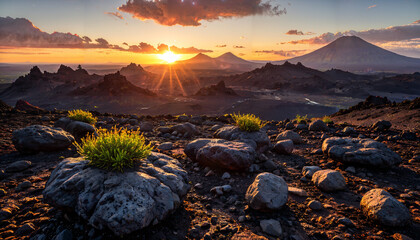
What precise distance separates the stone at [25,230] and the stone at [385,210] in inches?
206

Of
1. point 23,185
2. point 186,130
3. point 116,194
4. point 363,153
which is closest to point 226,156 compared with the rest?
point 116,194

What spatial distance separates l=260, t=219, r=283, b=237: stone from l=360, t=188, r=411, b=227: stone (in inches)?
59.3

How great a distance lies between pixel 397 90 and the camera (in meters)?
87.2

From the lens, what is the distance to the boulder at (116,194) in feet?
8.77

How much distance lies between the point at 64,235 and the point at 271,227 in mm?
3008

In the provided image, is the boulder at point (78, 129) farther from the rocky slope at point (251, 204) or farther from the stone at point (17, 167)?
the stone at point (17, 167)

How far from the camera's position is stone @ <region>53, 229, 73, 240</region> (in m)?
2.68

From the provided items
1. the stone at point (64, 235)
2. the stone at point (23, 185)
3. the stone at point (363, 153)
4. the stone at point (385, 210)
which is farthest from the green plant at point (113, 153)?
the stone at point (363, 153)

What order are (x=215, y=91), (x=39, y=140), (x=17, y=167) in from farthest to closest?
(x=215, y=91) → (x=39, y=140) → (x=17, y=167)

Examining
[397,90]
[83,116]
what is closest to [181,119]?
[83,116]

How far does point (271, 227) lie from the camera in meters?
3.11

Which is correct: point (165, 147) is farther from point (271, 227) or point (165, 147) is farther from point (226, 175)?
point (271, 227)

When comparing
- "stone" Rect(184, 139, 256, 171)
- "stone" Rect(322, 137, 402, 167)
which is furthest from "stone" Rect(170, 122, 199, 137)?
"stone" Rect(322, 137, 402, 167)

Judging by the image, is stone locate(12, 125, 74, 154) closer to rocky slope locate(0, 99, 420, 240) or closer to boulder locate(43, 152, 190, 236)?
rocky slope locate(0, 99, 420, 240)
